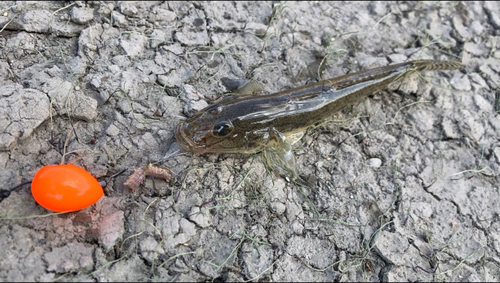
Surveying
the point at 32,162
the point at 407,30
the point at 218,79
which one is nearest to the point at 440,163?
the point at 407,30

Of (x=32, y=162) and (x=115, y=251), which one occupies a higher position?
(x=32, y=162)

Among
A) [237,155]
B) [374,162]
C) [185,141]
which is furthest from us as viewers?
[374,162]

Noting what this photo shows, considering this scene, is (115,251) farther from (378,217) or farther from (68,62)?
(378,217)

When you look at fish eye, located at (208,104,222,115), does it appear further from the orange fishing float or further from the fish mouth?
the orange fishing float

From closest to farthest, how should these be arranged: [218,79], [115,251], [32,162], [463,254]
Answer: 1. [115,251]
2. [32,162]
3. [463,254]
4. [218,79]

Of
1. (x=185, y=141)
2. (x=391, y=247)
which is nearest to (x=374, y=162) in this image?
(x=391, y=247)

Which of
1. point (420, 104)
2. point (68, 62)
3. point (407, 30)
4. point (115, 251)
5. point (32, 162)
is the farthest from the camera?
point (407, 30)

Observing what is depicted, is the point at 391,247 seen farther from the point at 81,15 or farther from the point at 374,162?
the point at 81,15
